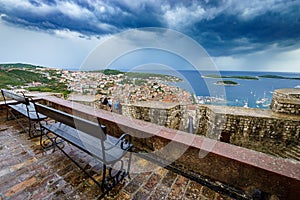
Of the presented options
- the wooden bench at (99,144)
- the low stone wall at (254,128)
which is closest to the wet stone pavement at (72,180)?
the wooden bench at (99,144)

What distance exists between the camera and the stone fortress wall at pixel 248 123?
3838mm

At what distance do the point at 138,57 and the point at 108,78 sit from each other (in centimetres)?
148

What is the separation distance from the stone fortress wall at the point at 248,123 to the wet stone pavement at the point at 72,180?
2061 mm

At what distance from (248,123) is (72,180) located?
4.68 m

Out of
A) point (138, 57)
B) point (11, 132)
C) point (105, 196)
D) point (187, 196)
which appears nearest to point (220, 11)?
point (138, 57)

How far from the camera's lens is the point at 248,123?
4098 millimetres

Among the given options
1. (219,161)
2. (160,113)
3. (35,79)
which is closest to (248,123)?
(160,113)

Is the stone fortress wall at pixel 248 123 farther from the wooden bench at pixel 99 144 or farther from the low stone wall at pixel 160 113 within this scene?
the wooden bench at pixel 99 144

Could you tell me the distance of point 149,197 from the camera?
134 cm

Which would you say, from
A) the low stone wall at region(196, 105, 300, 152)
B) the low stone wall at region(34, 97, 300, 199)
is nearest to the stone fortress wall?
the low stone wall at region(196, 105, 300, 152)

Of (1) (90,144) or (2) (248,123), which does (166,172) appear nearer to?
(1) (90,144)

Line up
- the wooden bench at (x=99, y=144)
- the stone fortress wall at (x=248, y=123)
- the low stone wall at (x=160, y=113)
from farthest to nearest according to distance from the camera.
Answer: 1. the stone fortress wall at (x=248, y=123)
2. the low stone wall at (x=160, y=113)
3. the wooden bench at (x=99, y=144)

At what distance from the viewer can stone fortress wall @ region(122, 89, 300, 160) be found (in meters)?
3.84

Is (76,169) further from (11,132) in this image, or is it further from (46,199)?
(11,132)
